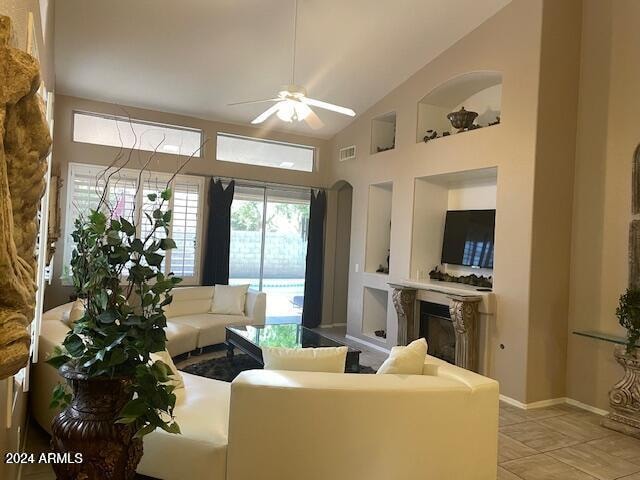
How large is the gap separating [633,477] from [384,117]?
512cm

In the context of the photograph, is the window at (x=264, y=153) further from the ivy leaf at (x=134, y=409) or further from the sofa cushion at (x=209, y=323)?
the ivy leaf at (x=134, y=409)

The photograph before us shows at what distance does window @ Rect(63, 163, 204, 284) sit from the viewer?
5.86m

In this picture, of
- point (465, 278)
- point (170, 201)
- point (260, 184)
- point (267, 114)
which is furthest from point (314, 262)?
point (267, 114)

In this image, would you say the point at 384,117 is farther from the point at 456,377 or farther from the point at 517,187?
the point at 456,377

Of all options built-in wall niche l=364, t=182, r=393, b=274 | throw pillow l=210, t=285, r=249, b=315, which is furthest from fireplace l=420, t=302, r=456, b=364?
throw pillow l=210, t=285, r=249, b=315

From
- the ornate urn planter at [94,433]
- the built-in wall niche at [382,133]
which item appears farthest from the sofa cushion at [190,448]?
the built-in wall niche at [382,133]

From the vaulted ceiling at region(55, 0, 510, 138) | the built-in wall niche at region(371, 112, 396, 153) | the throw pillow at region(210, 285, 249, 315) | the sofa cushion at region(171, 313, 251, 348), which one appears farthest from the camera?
the built-in wall niche at region(371, 112, 396, 153)

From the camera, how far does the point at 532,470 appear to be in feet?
10.2

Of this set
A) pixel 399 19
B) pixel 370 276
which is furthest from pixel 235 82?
pixel 370 276

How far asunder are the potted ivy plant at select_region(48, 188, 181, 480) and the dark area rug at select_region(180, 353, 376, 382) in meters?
3.15

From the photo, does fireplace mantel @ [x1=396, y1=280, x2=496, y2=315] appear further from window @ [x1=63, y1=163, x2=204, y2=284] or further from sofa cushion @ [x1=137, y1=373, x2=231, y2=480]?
sofa cushion @ [x1=137, y1=373, x2=231, y2=480]

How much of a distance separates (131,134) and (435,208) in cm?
421

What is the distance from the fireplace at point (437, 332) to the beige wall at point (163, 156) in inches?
98.4

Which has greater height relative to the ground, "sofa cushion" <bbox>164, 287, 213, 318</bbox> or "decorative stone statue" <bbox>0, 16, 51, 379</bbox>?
"decorative stone statue" <bbox>0, 16, 51, 379</bbox>
